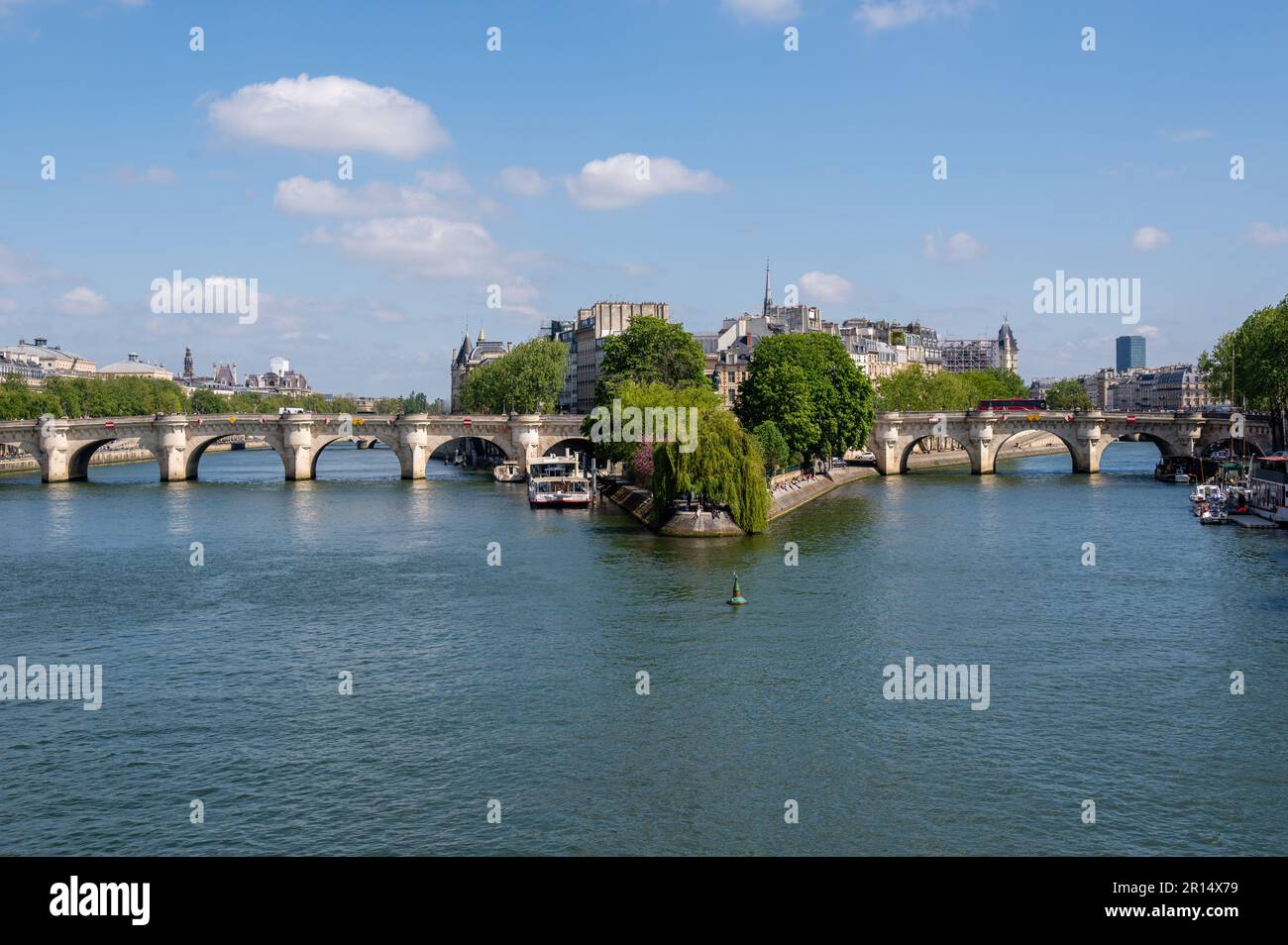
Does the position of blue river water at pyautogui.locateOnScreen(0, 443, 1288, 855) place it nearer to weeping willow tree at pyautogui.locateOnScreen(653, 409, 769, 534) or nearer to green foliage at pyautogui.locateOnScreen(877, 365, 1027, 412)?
weeping willow tree at pyautogui.locateOnScreen(653, 409, 769, 534)

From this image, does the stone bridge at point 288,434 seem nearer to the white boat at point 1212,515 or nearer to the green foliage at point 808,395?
the green foliage at point 808,395

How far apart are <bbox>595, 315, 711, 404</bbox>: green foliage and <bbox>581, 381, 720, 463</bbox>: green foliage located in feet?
11.9

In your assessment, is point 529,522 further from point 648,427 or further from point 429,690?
point 429,690

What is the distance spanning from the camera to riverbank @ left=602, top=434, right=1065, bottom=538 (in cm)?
5244

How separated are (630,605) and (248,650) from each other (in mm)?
11348

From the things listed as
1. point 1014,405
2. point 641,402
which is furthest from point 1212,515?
point 1014,405

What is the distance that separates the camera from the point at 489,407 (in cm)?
11888

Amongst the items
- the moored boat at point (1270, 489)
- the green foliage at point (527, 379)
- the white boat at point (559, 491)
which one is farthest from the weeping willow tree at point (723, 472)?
the green foliage at point (527, 379)

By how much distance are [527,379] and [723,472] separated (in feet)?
196

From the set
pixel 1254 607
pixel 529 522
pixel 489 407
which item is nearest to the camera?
pixel 1254 607

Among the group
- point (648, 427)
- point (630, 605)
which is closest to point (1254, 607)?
point (630, 605)

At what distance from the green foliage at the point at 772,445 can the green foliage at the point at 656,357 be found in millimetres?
14772

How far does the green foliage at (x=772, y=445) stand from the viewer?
72.1 metres

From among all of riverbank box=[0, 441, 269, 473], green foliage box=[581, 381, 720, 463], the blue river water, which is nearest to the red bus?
green foliage box=[581, 381, 720, 463]
